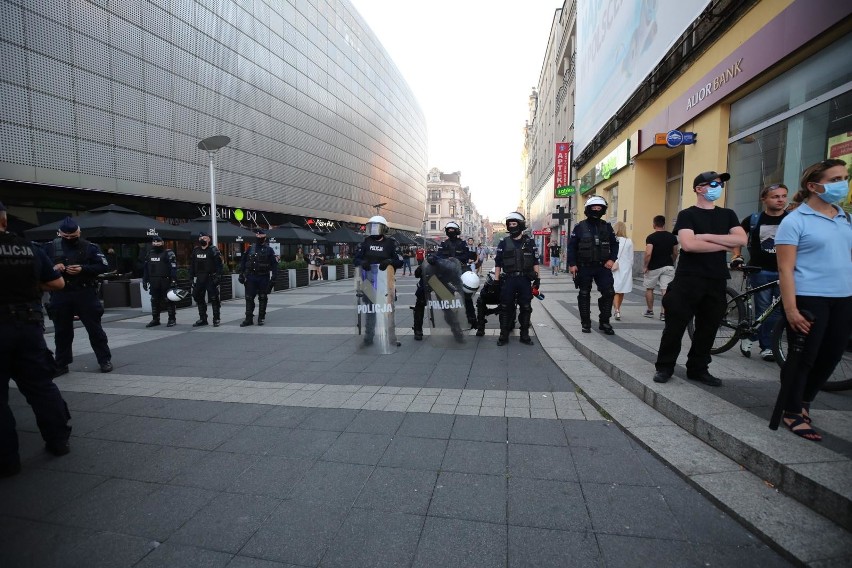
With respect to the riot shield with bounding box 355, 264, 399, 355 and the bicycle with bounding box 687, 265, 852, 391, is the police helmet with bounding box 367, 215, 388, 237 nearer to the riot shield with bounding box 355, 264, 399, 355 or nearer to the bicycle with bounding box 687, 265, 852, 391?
the riot shield with bounding box 355, 264, 399, 355

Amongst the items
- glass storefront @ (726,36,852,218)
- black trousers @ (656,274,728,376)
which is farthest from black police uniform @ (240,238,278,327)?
glass storefront @ (726,36,852,218)

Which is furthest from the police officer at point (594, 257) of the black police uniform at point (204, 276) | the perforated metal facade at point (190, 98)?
the perforated metal facade at point (190, 98)

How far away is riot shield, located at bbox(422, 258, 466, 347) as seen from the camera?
669cm

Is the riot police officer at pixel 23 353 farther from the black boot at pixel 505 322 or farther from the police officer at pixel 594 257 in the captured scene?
the police officer at pixel 594 257

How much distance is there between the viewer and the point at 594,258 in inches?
241

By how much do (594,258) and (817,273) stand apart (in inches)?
136

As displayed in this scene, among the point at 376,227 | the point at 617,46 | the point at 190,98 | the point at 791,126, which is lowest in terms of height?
the point at 376,227

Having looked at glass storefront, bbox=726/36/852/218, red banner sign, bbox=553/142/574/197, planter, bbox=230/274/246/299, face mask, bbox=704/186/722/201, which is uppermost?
red banner sign, bbox=553/142/574/197

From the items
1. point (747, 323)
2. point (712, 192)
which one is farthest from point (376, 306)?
point (747, 323)

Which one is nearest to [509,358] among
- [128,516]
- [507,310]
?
[507,310]

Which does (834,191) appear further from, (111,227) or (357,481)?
(111,227)

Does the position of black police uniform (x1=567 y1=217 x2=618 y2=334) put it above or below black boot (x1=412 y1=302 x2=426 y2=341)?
above

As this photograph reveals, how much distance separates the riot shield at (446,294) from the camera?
263 inches

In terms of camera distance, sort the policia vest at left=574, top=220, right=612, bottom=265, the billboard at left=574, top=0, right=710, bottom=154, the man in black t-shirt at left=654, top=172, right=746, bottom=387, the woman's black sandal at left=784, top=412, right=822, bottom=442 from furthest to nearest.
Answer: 1. the billboard at left=574, top=0, right=710, bottom=154
2. the policia vest at left=574, top=220, right=612, bottom=265
3. the man in black t-shirt at left=654, top=172, right=746, bottom=387
4. the woman's black sandal at left=784, top=412, right=822, bottom=442
